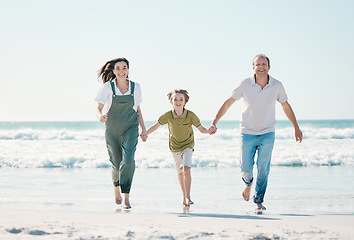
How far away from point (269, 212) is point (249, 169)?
0.59 meters

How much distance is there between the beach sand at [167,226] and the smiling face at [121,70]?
181cm

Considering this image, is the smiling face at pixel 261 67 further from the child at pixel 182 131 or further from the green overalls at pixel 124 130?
the green overalls at pixel 124 130

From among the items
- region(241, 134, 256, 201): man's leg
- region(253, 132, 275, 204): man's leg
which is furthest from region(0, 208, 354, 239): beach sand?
region(241, 134, 256, 201): man's leg

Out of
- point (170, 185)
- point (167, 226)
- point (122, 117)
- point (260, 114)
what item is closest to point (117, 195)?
point (122, 117)

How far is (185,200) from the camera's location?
19.4 ft

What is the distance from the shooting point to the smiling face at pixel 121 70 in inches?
219

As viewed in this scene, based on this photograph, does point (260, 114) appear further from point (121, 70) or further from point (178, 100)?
point (121, 70)

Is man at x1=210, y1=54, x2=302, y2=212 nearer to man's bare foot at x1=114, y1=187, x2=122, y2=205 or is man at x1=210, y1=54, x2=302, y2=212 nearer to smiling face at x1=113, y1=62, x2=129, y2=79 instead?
smiling face at x1=113, y1=62, x2=129, y2=79

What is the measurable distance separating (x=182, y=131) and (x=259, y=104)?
112 cm

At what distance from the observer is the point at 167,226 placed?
4.16 metres

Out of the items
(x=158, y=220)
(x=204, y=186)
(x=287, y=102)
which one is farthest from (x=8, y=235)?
(x=204, y=186)

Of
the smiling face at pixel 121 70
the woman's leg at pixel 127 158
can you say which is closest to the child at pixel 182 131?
the woman's leg at pixel 127 158

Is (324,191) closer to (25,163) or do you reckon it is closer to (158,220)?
(158,220)

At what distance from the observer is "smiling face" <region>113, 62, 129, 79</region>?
556cm
